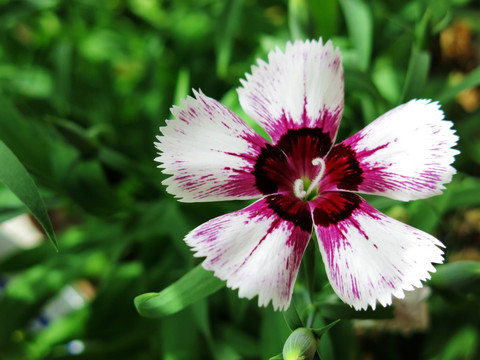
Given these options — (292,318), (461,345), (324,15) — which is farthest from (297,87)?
(461,345)

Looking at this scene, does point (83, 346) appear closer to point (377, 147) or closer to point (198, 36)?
point (198, 36)

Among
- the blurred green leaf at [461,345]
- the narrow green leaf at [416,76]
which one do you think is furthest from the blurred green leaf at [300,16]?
the blurred green leaf at [461,345]

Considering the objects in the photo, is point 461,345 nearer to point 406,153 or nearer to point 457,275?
point 457,275

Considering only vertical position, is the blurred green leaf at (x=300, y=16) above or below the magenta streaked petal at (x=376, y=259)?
above

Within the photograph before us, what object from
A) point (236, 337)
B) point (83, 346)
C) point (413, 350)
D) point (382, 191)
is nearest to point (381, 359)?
point (413, 350)

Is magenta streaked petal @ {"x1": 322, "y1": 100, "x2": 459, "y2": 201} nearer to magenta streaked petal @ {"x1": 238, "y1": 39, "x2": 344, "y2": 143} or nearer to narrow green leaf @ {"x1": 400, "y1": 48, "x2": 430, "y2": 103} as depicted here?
magenta streaked petal @ {"x1": 238, "y1": 39, "x2": 344, "y2": 143}

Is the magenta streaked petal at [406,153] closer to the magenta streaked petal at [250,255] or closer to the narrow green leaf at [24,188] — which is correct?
the magenta streaked petal at [250,255]
